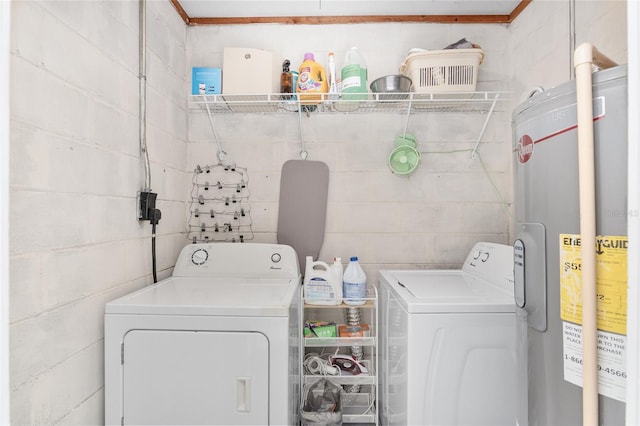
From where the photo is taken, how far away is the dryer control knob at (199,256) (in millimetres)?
1997

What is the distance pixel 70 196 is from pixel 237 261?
36.1 inches

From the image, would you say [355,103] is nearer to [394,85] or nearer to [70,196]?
[394,85]

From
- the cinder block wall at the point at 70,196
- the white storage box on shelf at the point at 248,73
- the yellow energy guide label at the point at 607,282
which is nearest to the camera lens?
the yellow energy guide label at the point at 607,282

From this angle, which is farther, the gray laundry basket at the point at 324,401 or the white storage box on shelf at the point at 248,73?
the white storage box on shelf at the point at 248,73

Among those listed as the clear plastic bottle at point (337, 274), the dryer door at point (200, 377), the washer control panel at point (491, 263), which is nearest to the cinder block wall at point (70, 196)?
the dryer door at point (200, 377)

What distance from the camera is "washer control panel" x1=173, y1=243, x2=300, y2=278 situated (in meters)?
1.96

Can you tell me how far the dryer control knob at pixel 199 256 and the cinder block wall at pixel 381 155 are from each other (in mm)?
386

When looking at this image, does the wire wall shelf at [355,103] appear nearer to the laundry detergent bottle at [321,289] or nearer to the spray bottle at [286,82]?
the spray bottle at [286,82]

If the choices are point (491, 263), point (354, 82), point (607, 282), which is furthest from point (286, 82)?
point (607, 282)

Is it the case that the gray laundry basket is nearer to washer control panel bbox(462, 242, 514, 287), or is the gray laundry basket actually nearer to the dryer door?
the dryer door

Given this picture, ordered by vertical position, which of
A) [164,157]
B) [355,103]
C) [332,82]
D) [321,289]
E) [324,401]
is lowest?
[324,401]

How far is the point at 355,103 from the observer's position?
6.89ft

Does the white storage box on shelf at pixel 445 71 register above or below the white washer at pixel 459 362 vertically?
above

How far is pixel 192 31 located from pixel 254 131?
0.77 m
